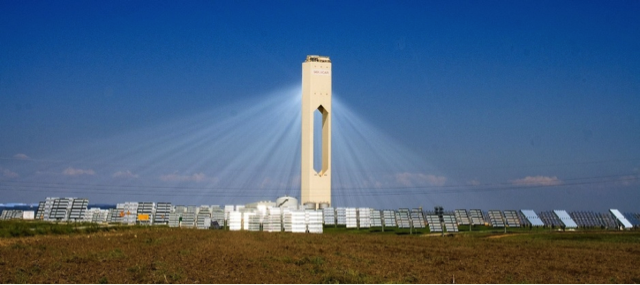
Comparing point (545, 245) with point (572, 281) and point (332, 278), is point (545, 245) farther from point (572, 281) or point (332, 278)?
point (332, 278)

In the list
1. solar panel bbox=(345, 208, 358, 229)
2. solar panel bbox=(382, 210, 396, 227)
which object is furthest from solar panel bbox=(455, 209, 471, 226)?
solar panel bbox=(345, 208, 358, 229)

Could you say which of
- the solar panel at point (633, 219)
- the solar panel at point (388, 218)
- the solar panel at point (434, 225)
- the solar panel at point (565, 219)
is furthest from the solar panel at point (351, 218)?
the solar panel at point (633, 219)

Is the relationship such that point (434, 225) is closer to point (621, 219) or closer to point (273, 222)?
point (273, 222)

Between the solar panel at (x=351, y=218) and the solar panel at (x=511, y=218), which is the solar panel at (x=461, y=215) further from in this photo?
the solar panel at (x=351, y=218)

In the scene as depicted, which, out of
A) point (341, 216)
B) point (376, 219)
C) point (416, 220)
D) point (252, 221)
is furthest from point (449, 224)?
point (252, 221)

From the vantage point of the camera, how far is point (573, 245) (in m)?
32.8

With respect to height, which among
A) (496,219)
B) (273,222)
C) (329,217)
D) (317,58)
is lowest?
(273,222)

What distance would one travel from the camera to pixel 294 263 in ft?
70.2

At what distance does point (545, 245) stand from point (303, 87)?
44844 mm

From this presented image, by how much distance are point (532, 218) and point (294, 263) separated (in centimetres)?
Result: 3816

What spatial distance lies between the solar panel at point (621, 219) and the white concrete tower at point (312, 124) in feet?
101

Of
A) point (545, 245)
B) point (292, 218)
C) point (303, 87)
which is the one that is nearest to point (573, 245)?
point (545, 245)

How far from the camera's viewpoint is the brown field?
1745cm

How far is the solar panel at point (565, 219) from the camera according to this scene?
53.5m
